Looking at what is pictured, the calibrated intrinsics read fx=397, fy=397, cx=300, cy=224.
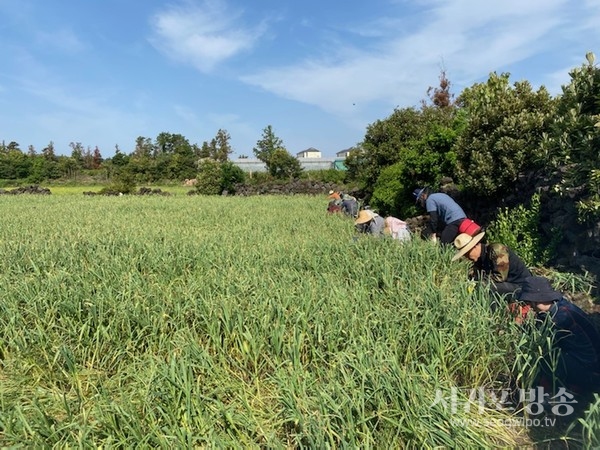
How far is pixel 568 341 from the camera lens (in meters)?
2.46

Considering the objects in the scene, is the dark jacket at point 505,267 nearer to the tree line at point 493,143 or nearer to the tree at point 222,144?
the tree line at point 493,143

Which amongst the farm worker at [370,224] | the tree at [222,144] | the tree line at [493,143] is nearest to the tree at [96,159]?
the tree at [222,144]

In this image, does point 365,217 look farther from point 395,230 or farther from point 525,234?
point 525,234

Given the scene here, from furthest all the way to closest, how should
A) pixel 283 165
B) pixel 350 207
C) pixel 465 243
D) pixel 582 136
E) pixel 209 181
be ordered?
1. pixel 283 165
2. pixel 209 181
3. pixel 350 207
4. pixel 582 136
5. pixel 465 243

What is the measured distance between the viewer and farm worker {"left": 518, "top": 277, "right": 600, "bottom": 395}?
2.29m

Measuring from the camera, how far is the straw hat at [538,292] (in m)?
2.75

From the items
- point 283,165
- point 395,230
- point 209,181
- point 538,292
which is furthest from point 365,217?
point 283,165

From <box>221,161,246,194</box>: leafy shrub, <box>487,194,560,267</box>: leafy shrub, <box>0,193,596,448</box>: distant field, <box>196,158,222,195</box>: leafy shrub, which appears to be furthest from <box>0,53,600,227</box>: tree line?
<box>196,158,222,195</box>: leafy shrub

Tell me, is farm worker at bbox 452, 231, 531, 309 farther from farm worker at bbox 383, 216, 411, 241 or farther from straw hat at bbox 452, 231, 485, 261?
farm worker at bbox 383, 216, 411, 241

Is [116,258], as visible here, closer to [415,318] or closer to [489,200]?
[415,318]

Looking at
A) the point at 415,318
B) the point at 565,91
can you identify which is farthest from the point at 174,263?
the point at 565,91

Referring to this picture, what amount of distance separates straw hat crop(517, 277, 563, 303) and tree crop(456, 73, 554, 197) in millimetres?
3009

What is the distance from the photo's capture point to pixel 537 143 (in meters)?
5.68

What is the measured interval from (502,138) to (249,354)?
5208 millimetres
